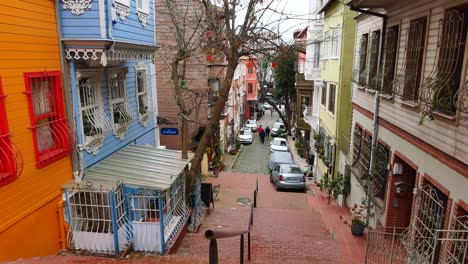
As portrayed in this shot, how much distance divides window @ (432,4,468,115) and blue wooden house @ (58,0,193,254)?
18.3 feet

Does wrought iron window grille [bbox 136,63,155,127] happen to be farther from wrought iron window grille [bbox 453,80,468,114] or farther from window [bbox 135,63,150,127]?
wrought iron window grille [bbox 453,80,468,114]

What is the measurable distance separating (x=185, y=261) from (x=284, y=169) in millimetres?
12831

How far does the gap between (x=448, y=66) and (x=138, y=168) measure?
693cm

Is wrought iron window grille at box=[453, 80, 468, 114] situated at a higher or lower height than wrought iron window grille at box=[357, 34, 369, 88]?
lower

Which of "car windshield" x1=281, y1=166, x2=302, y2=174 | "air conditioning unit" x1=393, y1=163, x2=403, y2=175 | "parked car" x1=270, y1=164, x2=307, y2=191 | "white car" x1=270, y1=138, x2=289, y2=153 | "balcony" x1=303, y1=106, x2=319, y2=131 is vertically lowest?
"white car" x1=270, y1=138, x2=289, y2=153

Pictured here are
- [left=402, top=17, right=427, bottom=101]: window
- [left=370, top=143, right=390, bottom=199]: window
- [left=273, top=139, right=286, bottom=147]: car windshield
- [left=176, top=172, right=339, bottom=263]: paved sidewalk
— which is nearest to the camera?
[left=402, top=17, right=427, bottom=101]: window

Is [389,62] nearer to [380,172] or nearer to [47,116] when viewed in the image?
[380,172]

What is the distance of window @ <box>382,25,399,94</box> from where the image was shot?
923 cm

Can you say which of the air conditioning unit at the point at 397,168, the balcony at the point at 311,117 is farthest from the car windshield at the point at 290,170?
the air conditioning unit at the point at 397,168

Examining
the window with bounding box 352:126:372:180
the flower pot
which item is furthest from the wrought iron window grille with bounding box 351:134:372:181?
the flower pot

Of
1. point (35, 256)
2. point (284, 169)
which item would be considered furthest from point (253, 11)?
point (284, 169)

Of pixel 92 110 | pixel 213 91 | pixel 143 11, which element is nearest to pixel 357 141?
pixel 143 11

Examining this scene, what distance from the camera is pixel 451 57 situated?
20.3 feet

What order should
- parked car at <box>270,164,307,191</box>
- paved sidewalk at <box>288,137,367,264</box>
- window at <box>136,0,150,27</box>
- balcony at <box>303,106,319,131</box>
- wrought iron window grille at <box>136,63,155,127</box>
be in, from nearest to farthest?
paved sidewalk at <box>288,137,367,264</box>, window at <box>136,0,150,27</box>, wrought iron window grille at <box>136,63,155,127</box>, parked car at <box>270,164,307,191</box>, balcony at <box>303,106,319,131</box>
